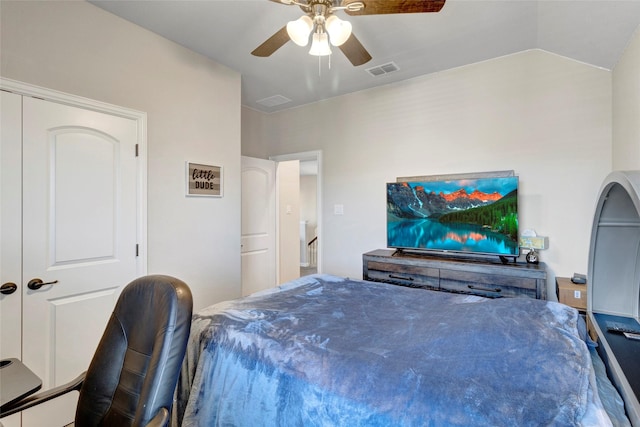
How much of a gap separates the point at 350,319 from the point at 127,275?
6.21 feet

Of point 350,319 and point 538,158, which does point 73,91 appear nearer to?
point 350,319

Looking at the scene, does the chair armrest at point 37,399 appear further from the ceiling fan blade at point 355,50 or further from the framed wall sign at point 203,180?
the ceiling fan blade at point 355,50

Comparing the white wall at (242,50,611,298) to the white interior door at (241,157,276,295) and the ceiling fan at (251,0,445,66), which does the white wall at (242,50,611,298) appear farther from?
the ceiling fan at (251,0,445,66)

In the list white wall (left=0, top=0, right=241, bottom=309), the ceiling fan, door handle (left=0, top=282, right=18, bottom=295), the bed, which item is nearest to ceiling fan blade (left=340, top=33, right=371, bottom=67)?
the ceiling fan

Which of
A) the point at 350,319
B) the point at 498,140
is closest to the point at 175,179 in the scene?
the point at 350,319

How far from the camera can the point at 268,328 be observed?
1.44 m

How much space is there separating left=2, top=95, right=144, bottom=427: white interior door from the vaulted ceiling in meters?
0.96

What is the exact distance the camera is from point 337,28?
67.9 inches

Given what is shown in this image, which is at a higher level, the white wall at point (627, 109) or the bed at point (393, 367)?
the white wall at point (627, 109)

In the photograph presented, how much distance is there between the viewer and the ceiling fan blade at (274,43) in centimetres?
191

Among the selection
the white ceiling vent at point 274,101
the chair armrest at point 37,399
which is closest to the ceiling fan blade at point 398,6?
the chair armrest at point 37,399

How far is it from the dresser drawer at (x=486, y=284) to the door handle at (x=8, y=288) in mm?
3167

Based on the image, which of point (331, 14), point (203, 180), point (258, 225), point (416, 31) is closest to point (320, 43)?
point (331, 14)

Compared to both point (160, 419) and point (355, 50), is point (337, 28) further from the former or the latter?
point (160, 419)
